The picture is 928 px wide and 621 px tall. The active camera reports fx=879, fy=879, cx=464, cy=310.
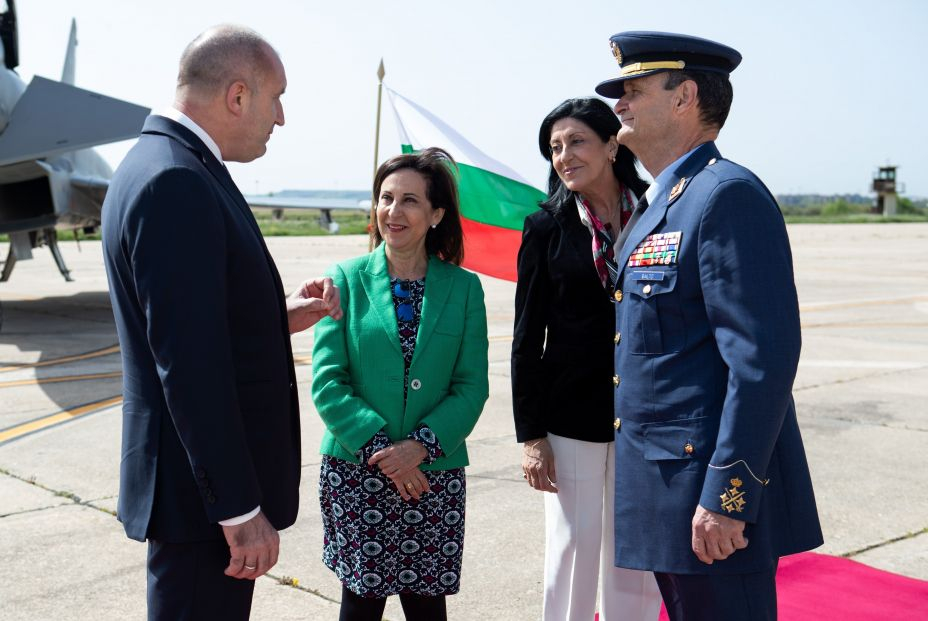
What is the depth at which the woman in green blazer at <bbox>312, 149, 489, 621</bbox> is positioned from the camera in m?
2.83

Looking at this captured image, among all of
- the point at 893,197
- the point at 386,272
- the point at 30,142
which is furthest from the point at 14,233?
the point at 893,197

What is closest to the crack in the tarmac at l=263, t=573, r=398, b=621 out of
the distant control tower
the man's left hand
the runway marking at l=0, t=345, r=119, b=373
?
the man's left hand

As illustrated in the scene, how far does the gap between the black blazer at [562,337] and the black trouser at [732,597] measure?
2.70 ft

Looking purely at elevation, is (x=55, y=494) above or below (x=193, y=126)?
below

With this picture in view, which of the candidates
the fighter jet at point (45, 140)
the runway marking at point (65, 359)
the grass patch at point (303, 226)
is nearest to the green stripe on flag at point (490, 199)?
the runway marking at point (65, 359)

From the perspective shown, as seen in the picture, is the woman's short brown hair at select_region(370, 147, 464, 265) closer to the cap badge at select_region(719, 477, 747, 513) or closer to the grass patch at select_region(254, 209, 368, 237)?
the cap badge at select_region(719, 477, 747, 513)

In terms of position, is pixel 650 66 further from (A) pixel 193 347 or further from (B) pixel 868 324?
(B) pixel 868 324

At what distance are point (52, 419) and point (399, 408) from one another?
5256 millimetres

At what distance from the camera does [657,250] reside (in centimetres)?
223

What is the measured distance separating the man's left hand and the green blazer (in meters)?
0.25

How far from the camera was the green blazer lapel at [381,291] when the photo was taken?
9.59ft

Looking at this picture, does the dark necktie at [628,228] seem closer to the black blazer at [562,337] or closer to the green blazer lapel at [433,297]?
the black blazer at [562,337]

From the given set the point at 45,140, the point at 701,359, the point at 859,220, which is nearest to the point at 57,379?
the point at 45,140

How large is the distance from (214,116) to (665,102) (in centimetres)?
114
